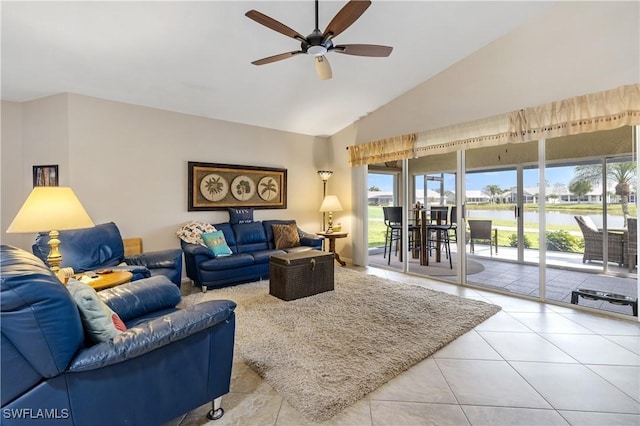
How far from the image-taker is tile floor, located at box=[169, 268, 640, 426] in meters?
1.75

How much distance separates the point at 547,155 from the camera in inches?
144

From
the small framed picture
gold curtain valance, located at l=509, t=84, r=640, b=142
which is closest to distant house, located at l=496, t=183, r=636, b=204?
gold curtain valance, located at l=509, t=84, r=640, b=142

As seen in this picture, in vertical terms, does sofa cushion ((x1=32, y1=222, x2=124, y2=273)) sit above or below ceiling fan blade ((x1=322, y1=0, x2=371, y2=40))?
below

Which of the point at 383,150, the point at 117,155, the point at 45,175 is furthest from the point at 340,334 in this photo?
the point at 45,175

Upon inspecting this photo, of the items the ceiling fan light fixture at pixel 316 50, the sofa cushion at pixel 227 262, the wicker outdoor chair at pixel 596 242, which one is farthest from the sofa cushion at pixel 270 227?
the wicker outdoor chair at pixel 596 242

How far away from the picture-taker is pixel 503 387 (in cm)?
202

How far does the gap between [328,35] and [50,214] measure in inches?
99.5

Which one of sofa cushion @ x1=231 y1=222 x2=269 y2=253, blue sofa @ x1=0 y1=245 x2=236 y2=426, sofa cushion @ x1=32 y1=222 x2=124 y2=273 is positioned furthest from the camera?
sofa cushion @ x1=231 y1=222 x2=269 y2=253

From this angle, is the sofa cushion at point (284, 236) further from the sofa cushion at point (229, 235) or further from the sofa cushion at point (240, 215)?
the sofa cushion at point (229, 235)

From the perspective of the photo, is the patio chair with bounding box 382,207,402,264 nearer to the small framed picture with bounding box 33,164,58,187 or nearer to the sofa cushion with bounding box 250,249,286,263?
the sofa cushion with bounding box 250,249,286,263

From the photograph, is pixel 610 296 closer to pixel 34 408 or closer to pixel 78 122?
pixel 34 408

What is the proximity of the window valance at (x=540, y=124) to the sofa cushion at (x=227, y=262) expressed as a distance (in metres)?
2.92

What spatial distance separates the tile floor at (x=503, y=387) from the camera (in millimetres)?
1745

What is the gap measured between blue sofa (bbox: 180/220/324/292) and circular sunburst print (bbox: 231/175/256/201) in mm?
523
